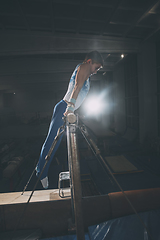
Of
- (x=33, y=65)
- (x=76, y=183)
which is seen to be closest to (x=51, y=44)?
(x=33, y=65)

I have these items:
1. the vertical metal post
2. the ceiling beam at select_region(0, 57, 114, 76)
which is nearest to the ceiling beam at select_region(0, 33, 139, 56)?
the ceiling beam at select_region(0, 57, 114, 76)

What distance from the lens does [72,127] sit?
136 centimetres

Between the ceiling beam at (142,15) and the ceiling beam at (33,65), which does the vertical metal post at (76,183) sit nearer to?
the ceiling beam at (142,15)

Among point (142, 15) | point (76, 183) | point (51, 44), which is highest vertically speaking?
point (142, 15)

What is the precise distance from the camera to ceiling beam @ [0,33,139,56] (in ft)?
19.7

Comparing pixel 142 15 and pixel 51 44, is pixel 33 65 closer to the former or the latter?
pixel 51 44

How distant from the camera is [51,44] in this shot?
6.33 meters

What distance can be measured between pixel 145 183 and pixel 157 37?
6812 mm

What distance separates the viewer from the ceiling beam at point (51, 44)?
601 cm

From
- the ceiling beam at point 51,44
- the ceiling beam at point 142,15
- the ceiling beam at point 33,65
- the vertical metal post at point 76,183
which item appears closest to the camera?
the vertical metal post at point 76,183

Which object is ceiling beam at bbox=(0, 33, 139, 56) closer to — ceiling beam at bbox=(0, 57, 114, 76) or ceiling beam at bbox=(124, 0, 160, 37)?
ceiling beam at bbox=(124, 0, 160, 37)

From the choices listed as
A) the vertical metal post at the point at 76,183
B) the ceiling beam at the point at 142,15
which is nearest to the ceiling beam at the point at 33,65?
the ceiling beam at the point at 142,15

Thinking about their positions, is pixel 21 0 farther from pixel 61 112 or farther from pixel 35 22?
pixel 61 112

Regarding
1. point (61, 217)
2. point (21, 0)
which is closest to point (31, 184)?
point (61, 217)
